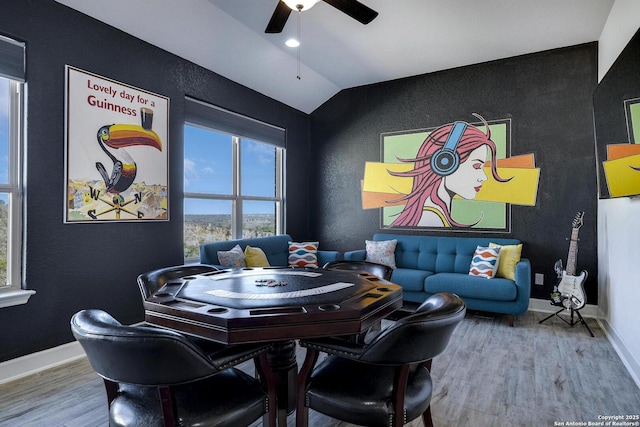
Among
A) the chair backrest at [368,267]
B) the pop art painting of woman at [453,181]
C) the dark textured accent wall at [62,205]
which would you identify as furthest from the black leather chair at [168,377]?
the pop art painting of woman at [453,181]

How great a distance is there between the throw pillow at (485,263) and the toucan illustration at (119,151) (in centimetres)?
365

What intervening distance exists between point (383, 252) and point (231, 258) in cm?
197

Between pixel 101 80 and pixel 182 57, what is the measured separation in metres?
0.98

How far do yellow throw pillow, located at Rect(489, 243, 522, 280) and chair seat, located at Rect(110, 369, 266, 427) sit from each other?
3450 millimetres

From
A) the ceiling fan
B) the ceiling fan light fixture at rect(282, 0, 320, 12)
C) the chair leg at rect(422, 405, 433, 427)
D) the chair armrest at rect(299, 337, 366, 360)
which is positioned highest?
the ceiling fan

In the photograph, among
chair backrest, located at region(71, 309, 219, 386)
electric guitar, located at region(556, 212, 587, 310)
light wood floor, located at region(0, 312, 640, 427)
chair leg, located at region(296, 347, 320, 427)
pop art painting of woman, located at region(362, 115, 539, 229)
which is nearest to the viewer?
chair backrest, located at region(71, 309, 219, 386)

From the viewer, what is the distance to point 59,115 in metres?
2.93

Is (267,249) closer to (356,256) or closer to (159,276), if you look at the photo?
(356,256)

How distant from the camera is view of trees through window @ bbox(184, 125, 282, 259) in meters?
4.22

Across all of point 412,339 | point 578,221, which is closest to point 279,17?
point 412,339

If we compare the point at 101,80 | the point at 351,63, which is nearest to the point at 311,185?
the point at 351,63

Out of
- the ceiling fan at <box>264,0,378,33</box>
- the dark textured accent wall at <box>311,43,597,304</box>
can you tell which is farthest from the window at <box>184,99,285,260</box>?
the ceiling fan at <box>264,0,378,33</box>

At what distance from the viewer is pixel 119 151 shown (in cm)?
332

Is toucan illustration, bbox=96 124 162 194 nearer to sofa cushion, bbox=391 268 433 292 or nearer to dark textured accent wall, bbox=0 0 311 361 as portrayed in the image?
dark textured accent wall, bbox=0 0 311 361
